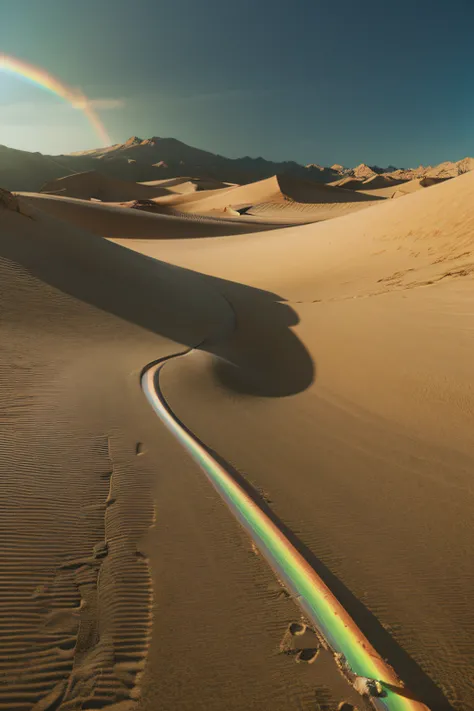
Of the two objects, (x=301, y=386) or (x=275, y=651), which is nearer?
(x=275, y=651)

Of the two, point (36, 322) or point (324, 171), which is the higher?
point (324, 171)

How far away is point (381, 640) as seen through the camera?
1496mm

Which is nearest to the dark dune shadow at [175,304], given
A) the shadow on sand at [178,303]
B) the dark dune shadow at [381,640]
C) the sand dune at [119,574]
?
the shadow on sand at [178,303]

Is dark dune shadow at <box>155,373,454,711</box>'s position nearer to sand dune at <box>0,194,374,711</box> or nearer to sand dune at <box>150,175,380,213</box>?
sand dune at <box>0,194,374,711</box>

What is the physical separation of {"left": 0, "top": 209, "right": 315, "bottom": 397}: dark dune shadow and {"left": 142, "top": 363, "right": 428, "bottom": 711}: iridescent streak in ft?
6.24

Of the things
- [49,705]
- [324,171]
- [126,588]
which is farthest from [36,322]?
[324,171]

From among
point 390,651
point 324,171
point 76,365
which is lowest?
point 390,651

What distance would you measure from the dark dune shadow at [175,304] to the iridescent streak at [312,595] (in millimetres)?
1900

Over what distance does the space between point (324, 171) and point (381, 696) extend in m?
120

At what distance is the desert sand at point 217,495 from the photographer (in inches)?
52.6

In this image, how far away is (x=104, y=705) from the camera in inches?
46.8

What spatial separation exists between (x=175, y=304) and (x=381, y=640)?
22.1ft

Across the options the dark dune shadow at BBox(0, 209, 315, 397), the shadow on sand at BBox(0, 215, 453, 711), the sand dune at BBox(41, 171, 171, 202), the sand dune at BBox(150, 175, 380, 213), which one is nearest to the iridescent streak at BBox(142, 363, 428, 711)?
the shadow on sand at BBox(0, 215, 453, 711)

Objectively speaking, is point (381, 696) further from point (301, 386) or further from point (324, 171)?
point (324, 171)
